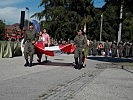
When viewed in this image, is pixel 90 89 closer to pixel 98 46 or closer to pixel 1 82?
pixel 1 82

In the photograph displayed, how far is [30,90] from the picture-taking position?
1073 cm

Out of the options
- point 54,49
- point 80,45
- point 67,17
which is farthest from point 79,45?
point 67,17

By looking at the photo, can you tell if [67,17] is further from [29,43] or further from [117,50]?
[29,43]

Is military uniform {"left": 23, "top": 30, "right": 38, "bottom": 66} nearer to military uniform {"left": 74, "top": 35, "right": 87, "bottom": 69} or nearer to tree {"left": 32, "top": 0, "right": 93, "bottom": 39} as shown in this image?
military uniform {"left": 74, "top": 35, "right": 87, "bottom": 69}


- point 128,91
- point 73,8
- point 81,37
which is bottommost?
point 128,91

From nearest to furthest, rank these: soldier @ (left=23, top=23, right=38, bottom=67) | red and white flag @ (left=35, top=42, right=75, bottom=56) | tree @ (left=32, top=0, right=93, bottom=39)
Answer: soldier @ (left=23, top=23, right=38, bottom=67) → red and white flag @ (left=35, top=42, right=75, bottom=56) → tree @ (left=32, top=0, right=93, bottom=39)

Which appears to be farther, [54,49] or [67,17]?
[67,17]

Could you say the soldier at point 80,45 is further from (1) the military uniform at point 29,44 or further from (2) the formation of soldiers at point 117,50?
(2) the formation of soldiers at point 117,50

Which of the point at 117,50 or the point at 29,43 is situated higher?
the point at 29,43

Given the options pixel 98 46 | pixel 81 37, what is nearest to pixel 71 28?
pixel 98 46

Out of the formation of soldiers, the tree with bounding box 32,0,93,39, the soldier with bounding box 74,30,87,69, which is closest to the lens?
the soldier with bounding box 74,30,87,69

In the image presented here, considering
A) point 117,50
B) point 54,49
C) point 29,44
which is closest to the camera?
point 29,44

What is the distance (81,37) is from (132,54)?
2554cm

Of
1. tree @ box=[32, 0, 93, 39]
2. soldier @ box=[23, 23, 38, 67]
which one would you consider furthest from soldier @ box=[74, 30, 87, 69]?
tree @ box=[32, 0, 93, 39]
